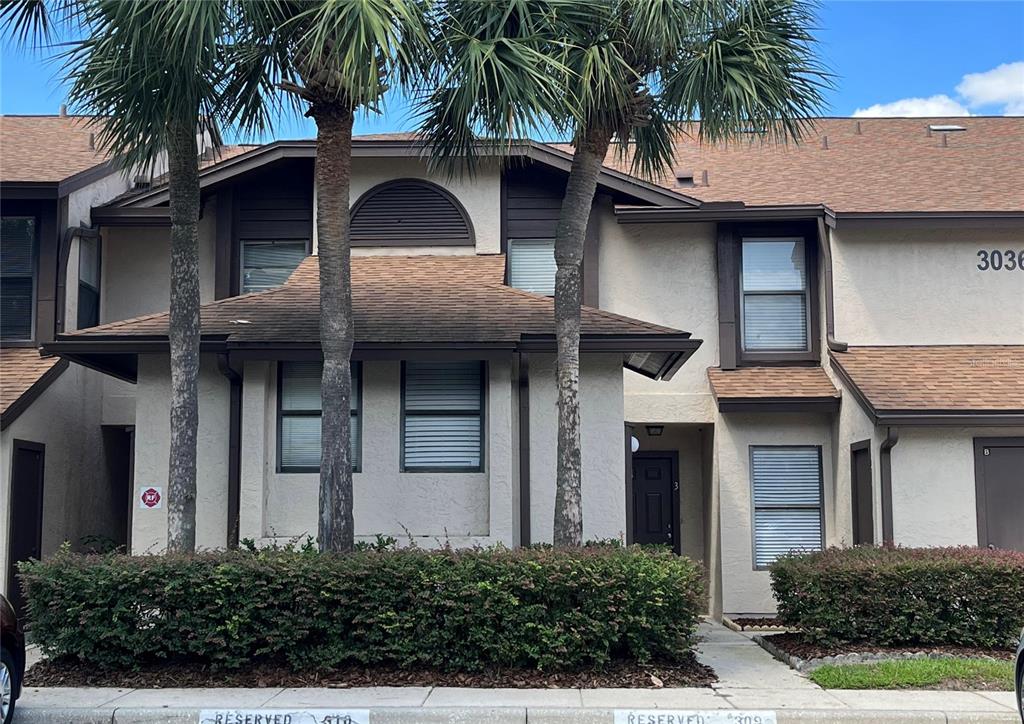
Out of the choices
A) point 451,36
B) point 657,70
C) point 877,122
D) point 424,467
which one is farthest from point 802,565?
point 877,122

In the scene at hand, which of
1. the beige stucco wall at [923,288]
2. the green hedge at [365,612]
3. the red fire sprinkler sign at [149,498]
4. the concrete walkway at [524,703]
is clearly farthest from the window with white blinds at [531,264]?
the concrete walkway at [524,703]

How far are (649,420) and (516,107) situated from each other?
22.5ft

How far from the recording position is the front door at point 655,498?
679 inches

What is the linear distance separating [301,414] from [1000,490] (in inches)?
346

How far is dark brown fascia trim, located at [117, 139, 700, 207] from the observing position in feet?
49.2

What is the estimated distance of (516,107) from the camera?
10.3m

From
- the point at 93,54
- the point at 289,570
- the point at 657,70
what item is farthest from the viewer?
the point at 657,70

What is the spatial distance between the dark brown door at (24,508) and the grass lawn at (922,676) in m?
9.46

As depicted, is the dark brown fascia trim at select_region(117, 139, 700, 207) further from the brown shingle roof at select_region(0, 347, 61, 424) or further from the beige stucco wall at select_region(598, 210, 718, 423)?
the brown shingle roof at select_region(0, 347, 61, 424)

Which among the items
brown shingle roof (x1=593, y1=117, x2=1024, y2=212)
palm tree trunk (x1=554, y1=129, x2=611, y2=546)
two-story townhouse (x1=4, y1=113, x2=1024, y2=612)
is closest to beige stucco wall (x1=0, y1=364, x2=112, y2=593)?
two-story townhouse (x1=4, y1=113, x2=1024, y2=612)

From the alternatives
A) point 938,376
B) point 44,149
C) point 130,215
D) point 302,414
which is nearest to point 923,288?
point 938,376

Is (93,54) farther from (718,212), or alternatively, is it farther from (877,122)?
Result: (877,122)

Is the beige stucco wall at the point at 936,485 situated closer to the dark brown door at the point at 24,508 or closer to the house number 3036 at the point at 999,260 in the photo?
the house number 3036 at the point at 999,260

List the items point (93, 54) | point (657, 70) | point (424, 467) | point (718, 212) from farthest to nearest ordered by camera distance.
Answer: point (718, 212) < point (424, 467) < point (657, 70) < point (93, 54)
